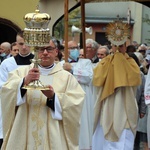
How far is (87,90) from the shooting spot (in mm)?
8148

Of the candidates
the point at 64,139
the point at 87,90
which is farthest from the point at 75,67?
the point at 64,139

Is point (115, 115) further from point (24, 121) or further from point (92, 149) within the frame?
point (24, 121)

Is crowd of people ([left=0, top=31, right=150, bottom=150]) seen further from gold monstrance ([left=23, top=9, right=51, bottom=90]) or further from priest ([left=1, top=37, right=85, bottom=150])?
gold monstrance ([left=23, top=9, right=51, bottom=90])

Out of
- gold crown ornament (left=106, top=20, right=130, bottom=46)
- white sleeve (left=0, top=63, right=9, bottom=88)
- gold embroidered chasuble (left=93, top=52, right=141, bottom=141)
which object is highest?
gold crown ornament (left=106, top=20, right=130, bottom=46)

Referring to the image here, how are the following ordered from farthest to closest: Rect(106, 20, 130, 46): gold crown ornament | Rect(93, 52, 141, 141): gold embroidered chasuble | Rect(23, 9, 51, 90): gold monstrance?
Rect(106, 20, 130, 46): gold crown ornament
Rect(93, 52, 141, 141): gold embroidered chasuble
Rect(23, 9, 51, 90): gold monstrance

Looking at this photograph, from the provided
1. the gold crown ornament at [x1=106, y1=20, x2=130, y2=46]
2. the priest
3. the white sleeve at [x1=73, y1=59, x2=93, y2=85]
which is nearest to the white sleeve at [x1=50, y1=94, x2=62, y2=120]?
the priest

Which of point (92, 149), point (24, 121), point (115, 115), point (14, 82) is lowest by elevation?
point (92, 149)

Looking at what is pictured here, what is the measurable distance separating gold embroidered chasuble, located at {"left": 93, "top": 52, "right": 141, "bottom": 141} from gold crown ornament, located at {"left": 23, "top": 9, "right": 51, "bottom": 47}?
2649 mm

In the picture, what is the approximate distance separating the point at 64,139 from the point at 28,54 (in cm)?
218

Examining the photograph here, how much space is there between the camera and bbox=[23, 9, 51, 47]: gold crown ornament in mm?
4605

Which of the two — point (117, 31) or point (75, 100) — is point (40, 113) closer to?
point (75, 100)

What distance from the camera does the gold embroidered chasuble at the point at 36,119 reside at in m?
4.81

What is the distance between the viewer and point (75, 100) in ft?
16.1

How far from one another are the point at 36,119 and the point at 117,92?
261 centimetres
